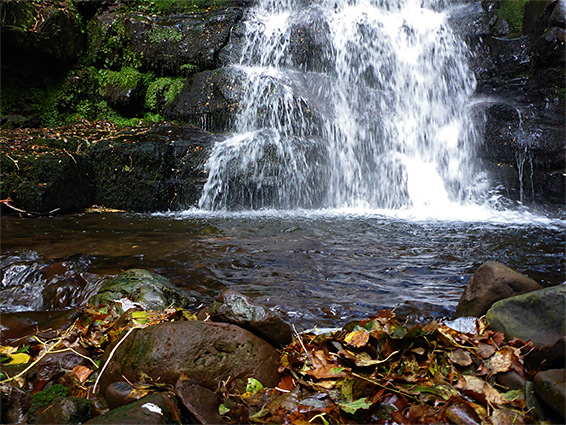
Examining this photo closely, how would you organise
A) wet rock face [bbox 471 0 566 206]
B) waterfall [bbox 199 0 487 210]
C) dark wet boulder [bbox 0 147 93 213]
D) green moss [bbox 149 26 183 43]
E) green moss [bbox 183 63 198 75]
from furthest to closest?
green moss [bbox 149 26 183 43] → green moss [bbox 183 63 198 75] → wet rock face [bbox 471 0 566 206] → waterfall [bbox 199 0 487 210] → dark wet boulder [bbox 0 147 93 213]

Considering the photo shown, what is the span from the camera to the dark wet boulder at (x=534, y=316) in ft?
6.30

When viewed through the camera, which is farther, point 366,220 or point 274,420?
point 366,220

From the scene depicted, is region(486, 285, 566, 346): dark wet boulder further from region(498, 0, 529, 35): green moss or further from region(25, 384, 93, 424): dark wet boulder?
region(498, 0, 529, 35): green moss

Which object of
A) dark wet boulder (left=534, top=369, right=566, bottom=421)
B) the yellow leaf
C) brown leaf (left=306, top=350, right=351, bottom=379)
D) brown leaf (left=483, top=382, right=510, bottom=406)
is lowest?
the yellow leaf

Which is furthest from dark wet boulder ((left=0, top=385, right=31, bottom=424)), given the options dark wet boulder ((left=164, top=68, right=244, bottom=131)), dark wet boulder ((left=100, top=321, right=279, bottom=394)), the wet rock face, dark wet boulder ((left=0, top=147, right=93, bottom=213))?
the wet rock face

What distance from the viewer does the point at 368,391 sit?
5.74 ft

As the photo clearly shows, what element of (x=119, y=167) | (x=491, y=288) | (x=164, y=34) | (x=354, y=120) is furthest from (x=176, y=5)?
(x=491, y=288)

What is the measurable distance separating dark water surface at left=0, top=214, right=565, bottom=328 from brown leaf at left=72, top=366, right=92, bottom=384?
1.12 m

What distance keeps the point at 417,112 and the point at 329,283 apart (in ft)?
25.1

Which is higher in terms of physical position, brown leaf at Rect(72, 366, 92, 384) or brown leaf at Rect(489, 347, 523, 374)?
brown leaf at Rect(489, 347, 523, 374)

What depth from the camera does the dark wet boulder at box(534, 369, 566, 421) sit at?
1448mm

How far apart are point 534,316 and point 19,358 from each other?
9.35 ft

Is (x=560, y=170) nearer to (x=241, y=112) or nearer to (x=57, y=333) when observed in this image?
(x=241, y=112)

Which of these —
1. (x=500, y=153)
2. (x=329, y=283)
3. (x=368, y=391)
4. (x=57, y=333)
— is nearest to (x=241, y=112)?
(x=500, y=153)
